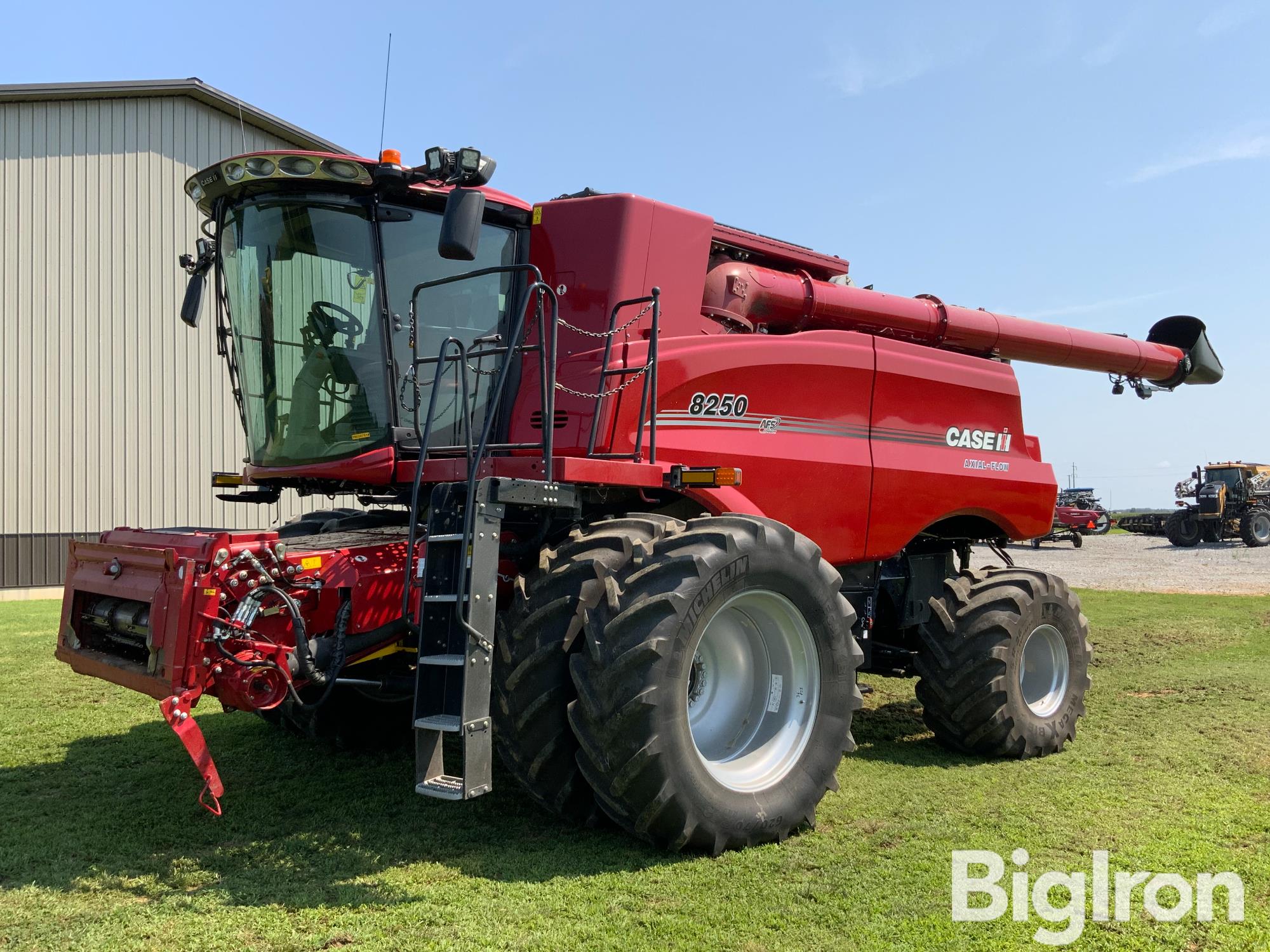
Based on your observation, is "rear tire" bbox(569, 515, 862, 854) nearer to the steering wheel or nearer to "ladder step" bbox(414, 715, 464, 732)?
"ladder step" bbox(414, 715, 464, 732)

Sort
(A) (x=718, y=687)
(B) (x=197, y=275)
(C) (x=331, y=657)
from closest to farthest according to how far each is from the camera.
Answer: (C) (x=331, y=657)
(A) (x=718, y=687)
(B) (x=197, y=275)

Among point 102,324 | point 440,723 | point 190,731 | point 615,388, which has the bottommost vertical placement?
point 190,731

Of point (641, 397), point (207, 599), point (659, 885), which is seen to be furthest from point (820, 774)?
point (207, 599)

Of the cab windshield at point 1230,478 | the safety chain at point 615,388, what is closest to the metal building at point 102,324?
the safety chain at point 615,388

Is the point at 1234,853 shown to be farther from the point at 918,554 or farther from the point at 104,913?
the point at 104,913

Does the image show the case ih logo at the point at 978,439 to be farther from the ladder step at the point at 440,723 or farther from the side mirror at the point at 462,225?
the ladder step at the point at 440,723

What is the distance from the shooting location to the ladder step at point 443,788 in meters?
3.51

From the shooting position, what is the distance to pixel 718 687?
4570 mm

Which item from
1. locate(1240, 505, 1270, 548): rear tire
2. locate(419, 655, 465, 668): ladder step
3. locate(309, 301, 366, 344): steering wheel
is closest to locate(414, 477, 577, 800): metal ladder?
locate(419, 655, 465, 668): ladder step

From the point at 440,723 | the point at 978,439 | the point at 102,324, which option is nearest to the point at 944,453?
the point at 978,439

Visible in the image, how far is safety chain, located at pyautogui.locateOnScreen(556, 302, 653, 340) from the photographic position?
4.81 m

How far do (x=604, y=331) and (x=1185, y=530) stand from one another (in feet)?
106

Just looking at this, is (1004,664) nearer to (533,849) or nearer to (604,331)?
(604,331)

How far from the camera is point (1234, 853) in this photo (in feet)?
12.9
